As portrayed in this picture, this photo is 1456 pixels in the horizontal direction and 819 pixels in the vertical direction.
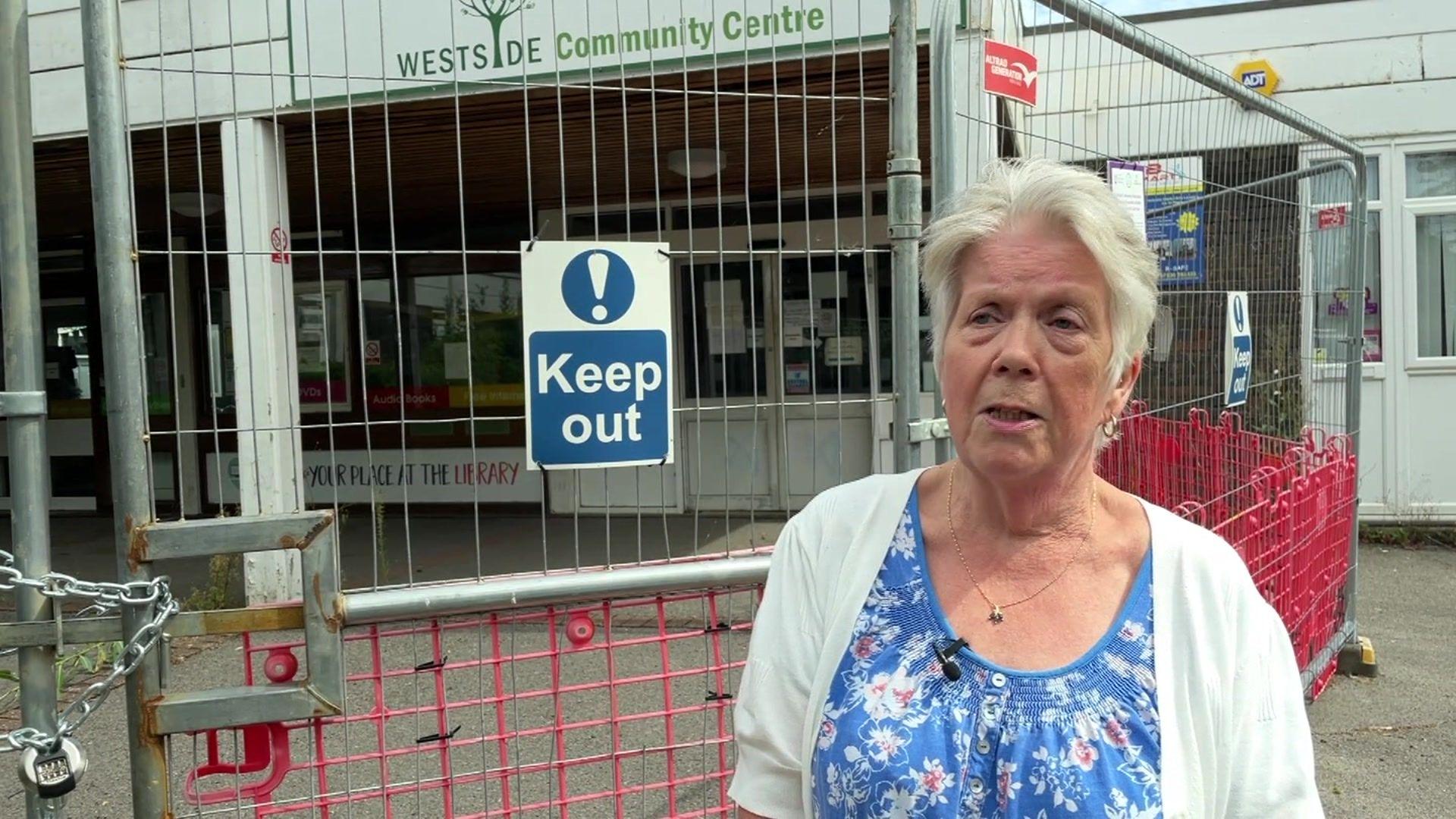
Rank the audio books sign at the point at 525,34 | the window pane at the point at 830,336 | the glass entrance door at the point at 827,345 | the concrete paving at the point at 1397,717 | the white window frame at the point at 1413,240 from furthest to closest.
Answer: the window pane at the point at 830,336, the glass entrance door at the point at 827,345, the white window frame at the point at 1413,240, the audio books sign at the point at 525,34, the concrete paving at the point at 1397,717

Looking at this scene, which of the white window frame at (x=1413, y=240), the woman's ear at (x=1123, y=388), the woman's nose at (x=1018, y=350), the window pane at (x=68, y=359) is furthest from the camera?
the window pane at (x=68, y=359)

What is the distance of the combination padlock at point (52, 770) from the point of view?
209 centimetres

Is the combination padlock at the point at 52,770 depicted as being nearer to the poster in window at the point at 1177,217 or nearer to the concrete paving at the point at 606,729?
the concrete paving at the point at 606,729

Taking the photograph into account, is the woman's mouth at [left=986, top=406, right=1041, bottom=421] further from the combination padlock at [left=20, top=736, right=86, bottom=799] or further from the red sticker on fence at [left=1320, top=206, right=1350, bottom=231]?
the red sticker on fence at [left=1320, top=206, right=1350, bottom=231]

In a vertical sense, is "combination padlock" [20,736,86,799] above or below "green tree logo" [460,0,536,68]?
below

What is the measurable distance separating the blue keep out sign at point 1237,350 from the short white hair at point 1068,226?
2812 millimetres

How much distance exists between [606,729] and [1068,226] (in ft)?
11.8

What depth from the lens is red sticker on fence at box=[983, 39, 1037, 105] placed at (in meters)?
2.75

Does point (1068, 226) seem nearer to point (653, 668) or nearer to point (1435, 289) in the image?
point (653, 668)

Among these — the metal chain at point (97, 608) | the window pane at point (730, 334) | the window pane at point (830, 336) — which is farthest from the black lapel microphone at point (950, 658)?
the window pane at point (830, 336)

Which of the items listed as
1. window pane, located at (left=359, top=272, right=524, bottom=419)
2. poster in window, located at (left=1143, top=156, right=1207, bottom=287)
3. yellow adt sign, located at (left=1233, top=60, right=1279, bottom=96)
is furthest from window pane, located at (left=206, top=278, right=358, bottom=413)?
yellow adt sign, located at (left=1233, top=60, right=1279, bottom=96)

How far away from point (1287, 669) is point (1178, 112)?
3006mm

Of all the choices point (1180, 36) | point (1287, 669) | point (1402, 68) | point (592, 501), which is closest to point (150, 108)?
point (592, 501)

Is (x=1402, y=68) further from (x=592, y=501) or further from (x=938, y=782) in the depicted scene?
(x=938, y=782)
